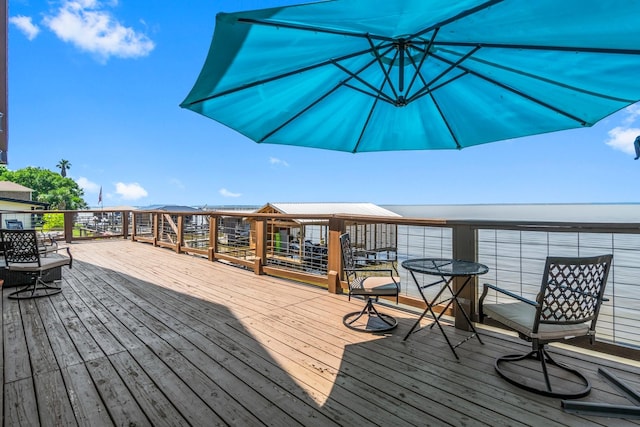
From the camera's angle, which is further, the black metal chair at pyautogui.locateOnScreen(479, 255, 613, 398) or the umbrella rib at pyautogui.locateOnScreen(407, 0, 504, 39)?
the black metal chair at pyautogui.locateOnScreen(479, 255, 613, 398)

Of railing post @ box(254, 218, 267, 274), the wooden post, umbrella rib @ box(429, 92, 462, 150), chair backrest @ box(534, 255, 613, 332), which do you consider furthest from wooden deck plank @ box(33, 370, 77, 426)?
the wooden post

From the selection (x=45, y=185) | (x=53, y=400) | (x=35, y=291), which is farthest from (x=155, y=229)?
(x=45, y=185)

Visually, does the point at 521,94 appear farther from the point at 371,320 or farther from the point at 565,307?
the point at 371,320

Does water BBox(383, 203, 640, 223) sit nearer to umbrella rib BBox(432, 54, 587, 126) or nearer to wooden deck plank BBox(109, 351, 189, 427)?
umbrella rib BBox(432, 54, 587, 126)

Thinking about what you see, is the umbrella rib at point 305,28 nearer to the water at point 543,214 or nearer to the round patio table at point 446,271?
the round patio table at point 446,271

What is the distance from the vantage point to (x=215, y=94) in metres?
2.46

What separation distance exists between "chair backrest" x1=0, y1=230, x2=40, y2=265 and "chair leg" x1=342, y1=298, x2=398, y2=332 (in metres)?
4.05

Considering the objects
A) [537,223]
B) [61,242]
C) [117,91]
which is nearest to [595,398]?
[537,223]

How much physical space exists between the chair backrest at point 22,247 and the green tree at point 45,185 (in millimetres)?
40074

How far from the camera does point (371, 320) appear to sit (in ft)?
11.0

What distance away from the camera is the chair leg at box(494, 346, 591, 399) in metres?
2.02

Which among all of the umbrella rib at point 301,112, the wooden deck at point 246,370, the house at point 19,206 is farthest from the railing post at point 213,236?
the house at point 19,206

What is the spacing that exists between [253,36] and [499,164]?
149ft

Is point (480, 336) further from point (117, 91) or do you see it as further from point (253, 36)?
point (117, 91)
